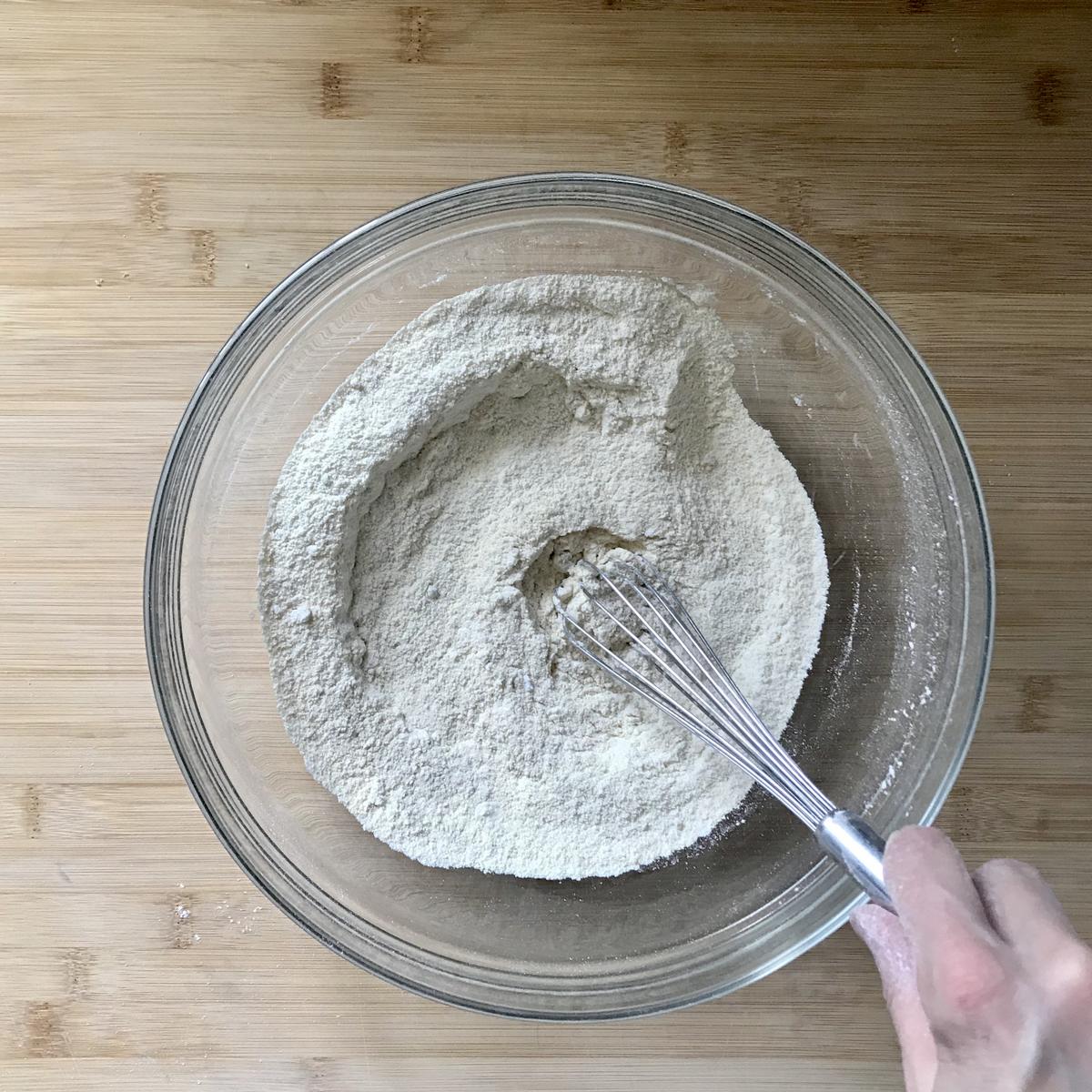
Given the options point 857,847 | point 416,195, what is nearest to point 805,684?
point 857,847

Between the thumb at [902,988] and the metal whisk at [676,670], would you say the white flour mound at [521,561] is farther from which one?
the thumb at [902,988]

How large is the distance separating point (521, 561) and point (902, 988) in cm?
56

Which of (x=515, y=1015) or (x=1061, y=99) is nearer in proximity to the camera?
(x=515, y=1015)

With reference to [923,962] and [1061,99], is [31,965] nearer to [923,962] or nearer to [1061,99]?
[923,962]

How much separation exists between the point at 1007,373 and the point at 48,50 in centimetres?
112

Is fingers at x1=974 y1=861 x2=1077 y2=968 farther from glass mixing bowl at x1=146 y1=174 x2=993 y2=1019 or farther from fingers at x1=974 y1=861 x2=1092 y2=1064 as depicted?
glass mixing bowl at x1=146 y1=174 x2=993 y2=1019

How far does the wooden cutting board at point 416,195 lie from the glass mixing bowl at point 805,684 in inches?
3.5

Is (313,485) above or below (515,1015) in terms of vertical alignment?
above

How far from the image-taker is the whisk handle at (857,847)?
72cm

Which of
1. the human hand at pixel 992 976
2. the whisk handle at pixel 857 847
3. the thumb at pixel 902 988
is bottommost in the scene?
the thumb at pixel 902 988

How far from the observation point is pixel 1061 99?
3.22ft

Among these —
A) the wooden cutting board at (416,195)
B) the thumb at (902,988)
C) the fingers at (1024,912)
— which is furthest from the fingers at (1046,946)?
the wooden cutting board at (416,195)

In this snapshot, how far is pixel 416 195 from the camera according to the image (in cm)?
97

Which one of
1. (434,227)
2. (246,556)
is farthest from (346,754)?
(434,227)
